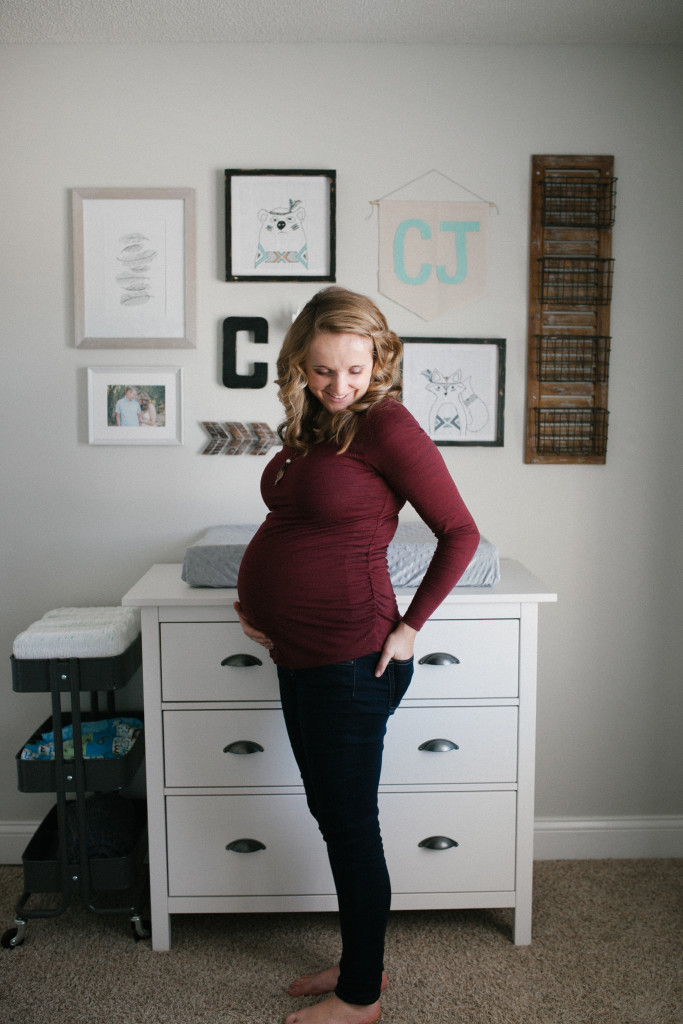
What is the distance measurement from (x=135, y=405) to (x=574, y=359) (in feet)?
4.25

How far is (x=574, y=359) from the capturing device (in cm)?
226

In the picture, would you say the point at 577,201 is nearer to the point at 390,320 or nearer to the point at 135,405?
the point at 390,320

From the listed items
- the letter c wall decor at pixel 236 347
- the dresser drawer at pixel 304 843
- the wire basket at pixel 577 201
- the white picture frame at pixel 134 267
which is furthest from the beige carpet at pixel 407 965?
the wire basket at pixel 577 201

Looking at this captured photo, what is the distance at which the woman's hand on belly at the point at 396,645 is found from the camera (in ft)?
4.90

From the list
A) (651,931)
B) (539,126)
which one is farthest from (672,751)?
(539,126)

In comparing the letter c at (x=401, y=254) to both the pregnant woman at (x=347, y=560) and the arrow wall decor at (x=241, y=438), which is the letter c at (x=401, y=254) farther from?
the pregnant woman at (x=347, y=560)

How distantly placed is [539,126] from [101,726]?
6.91 feet

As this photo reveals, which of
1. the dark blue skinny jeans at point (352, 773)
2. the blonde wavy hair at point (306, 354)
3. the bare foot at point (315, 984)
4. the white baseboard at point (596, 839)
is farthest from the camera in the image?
the white baseboard at point (596, 839)

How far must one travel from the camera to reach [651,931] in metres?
2.01

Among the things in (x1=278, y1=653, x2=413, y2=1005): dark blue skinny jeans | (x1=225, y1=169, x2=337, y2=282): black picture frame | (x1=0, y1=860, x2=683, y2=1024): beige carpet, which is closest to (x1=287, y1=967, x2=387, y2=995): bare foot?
(x1=0, y1=860, x2=683, y2=1024): beige carpet

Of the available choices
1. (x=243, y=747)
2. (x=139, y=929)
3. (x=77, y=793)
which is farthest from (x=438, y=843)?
(x=77, y=793)

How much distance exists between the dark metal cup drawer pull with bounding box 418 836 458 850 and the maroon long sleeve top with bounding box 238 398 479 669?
2.34 feet

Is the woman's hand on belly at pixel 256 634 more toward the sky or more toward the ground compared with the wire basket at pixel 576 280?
more toward the ground

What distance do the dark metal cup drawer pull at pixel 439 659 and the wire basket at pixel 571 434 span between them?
737mm
